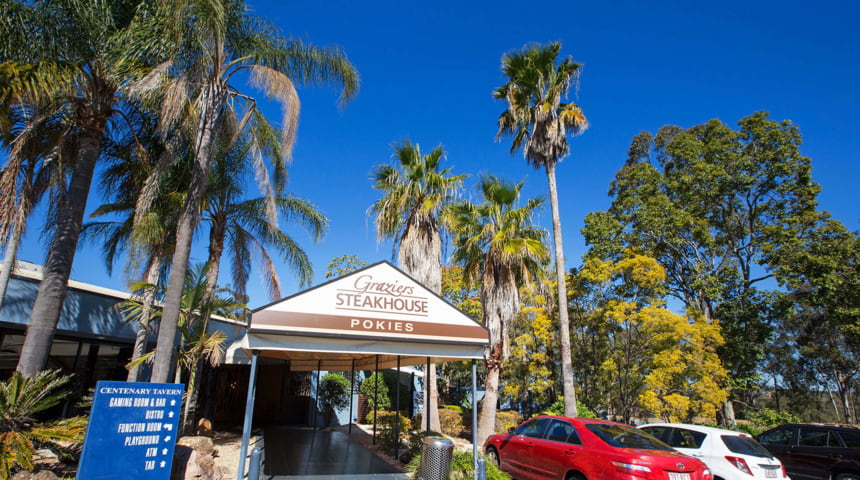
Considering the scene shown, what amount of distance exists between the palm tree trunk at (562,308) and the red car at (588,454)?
19.2ft

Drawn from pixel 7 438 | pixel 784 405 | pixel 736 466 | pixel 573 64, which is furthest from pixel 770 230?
pixel 7 438

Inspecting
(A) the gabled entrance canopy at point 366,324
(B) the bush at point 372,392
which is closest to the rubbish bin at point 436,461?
(A) the gabled entrance canopy at point 366,324

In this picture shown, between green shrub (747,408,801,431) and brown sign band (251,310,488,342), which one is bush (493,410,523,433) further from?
brown sign band (251,310,488,342)

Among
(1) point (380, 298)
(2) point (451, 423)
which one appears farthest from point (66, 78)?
(2) point (451, 423)

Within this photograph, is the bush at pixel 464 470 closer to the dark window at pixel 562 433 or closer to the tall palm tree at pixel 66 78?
the dark window at pixel 562 433

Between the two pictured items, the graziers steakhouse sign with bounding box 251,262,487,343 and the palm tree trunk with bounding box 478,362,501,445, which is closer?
the graziers steakhouse sign with bounding box 251,262,487,343

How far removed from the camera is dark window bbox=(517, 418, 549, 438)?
28.9ft

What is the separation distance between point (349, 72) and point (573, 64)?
385 inches

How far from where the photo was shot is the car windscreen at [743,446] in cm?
793

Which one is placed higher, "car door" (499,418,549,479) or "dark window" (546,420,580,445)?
"dark window" (546,420,580,445)

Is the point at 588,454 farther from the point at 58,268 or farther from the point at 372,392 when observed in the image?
the point at 372,392

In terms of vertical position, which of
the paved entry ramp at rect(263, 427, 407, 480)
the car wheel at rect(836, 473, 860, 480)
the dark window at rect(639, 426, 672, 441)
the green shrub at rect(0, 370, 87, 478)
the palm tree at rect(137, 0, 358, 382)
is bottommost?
the car wheel at rect(836, 473, 860, 480)

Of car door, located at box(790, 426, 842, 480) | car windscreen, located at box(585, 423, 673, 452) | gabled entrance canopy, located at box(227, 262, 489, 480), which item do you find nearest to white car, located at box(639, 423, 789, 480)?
car windscreen, located at box(585, 423, 673, 452)

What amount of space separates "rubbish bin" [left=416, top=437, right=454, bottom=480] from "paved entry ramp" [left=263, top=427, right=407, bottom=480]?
1.01m
